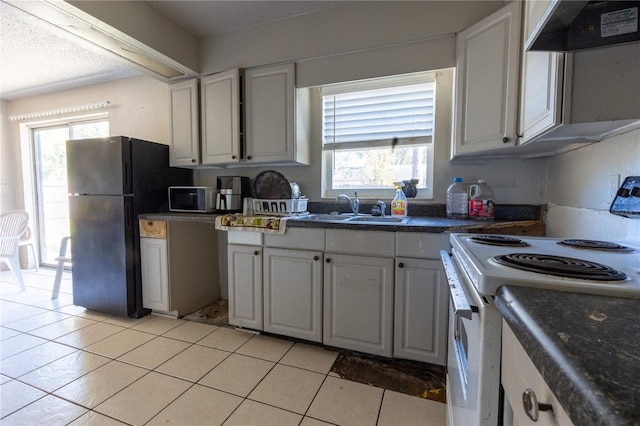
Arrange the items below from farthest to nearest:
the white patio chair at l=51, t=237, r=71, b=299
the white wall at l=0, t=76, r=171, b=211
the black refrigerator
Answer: the white wall at l=0, t=76, r=171, b=211
the white patio chair at l=51, t=237, r=71, b=299
the black refrigerator

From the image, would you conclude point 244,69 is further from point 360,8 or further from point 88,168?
point 88,168

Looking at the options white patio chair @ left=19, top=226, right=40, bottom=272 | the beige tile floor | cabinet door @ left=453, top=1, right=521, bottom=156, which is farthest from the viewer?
white patio chair @ left=19, top=226, right=40, bottom=272

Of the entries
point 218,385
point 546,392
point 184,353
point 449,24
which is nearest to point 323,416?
point 218,385

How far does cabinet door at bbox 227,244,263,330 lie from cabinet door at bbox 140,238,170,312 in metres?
0.68

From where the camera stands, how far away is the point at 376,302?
1.69 metres

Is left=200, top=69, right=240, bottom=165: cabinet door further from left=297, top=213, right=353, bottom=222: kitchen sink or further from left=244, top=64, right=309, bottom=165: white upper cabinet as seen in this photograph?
left=297, top=213, right=353, bottom=222: kitchen sink

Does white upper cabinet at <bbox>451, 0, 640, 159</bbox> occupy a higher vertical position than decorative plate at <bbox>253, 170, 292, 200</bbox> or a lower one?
higher

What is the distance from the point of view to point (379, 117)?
228 cm

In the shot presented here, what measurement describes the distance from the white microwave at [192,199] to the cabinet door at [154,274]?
0.35m

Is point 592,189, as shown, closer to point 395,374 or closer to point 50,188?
point 395,374

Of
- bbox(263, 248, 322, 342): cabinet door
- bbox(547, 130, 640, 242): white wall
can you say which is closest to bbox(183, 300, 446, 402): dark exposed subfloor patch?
bbox(263, 248, 322, 342): cabinet door

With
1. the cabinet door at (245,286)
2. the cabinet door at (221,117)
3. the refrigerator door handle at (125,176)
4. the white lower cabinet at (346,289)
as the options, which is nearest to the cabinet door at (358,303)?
the white lower cabinet at (346,289)

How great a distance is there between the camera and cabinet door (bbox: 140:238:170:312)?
7.64 feet

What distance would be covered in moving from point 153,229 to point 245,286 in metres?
0.98
